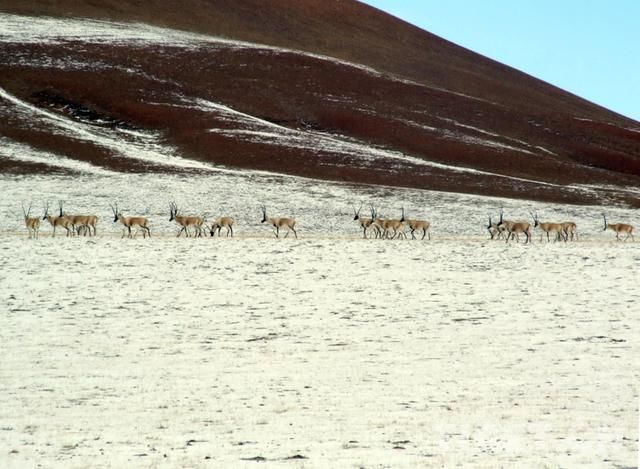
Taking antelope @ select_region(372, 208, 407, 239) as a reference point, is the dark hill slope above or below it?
above

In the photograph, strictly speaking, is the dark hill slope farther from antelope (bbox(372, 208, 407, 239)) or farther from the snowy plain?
the snowy plain

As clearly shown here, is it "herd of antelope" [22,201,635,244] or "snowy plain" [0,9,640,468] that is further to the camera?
"herd of antelope" [22,201,635,244]

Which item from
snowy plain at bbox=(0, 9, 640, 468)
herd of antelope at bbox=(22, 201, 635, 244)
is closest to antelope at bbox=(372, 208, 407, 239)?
herd of antelope at bbox=(22, 201, 635, 244)

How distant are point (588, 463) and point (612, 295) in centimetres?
1258

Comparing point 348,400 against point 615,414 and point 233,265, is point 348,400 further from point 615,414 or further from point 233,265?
point 233,265

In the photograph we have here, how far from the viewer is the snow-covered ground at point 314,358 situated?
1008cm

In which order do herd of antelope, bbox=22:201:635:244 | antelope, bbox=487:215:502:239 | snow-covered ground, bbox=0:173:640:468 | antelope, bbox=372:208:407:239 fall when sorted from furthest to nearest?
antelope, bbox=487:215:502:239 < antelope, bbox=372:208:407:239 < herd of antelope, bbox=22:201:635:244 < snow-covered ground, bbox=0:173:640:468

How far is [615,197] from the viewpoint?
64062 mm

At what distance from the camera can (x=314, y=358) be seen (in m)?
14.8

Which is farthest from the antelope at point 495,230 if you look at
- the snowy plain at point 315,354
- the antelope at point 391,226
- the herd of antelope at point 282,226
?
the snowy plain at point 315,354

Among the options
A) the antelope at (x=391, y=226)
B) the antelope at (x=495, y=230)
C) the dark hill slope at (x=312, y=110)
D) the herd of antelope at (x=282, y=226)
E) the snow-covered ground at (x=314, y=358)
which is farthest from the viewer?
the dark hill slope at (x=312, y=110)

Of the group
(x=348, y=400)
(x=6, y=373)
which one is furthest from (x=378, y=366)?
(x=6, y=373)

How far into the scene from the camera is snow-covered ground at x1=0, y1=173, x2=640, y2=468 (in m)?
→ 10.1

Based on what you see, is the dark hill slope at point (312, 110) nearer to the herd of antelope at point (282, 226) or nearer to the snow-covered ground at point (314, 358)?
the herd of antelope at point (282, 226)
